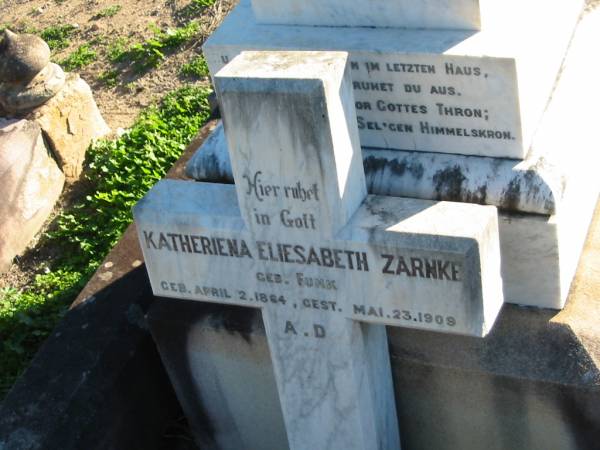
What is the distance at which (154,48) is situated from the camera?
7.19 metres

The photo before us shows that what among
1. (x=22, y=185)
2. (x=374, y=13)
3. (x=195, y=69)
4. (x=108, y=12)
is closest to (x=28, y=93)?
(x=22, y=185)

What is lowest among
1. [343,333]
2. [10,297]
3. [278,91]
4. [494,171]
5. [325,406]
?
[10,297]

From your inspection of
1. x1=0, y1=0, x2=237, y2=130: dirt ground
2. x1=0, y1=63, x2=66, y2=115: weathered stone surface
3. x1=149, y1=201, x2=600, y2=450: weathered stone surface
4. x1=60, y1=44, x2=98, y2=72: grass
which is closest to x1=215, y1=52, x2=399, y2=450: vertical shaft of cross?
x1=149, y1=201, x2=600, y2=450: weathered stone surface

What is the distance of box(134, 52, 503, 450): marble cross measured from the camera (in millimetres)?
3062

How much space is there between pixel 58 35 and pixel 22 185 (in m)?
2.08

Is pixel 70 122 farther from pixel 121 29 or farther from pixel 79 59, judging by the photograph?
pixel 121 29

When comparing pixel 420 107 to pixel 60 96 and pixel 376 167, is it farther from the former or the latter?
pixel 60 96

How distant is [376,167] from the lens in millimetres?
3799

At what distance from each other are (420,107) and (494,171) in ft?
1.12

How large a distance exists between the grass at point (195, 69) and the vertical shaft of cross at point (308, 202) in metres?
3.59

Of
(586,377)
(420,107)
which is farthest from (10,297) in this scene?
(586,377)

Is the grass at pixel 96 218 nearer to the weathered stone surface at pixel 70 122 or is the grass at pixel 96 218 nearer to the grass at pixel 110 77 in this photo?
the weathered stone surface at pixel 70 122

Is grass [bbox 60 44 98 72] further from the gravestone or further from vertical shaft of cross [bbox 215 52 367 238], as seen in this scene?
vertical shaft of cross [bbox 215 52 367 238]

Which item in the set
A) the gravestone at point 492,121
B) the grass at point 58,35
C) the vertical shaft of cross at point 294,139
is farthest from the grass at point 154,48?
the vertical shaft of cross at point 294,139
